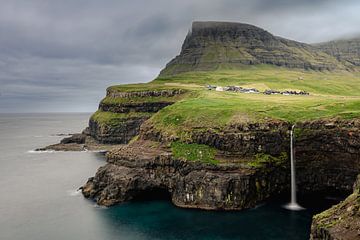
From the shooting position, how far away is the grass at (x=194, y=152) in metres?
79.8

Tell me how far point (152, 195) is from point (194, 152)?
1548cm

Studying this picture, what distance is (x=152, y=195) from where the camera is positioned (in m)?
86.9

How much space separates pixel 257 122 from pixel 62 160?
8934 cm

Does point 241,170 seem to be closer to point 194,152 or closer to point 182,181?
point 194,152

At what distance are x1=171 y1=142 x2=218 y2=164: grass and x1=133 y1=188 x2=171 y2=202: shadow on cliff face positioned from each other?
34.4 ft

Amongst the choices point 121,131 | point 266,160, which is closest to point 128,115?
point 121,131

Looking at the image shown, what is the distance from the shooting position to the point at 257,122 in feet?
272

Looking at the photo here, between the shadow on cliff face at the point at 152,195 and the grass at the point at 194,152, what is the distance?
1050 cm

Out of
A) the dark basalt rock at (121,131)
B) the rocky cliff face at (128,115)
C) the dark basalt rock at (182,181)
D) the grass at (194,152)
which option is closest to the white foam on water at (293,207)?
the dark basalt rock at (182,181)

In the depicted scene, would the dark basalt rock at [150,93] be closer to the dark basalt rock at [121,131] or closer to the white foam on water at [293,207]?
the dark basalt rock at [121,131]

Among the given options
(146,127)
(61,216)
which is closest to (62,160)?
(146,127)

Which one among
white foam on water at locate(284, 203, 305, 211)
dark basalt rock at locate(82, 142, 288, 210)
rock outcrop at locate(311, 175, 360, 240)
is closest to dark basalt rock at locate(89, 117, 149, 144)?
dark basalt rock at locate(82, 142, 288, 210)

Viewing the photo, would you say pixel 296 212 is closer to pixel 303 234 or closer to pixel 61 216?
pixel 303 234

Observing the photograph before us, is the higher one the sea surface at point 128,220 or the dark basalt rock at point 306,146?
the dark basalt rock at point 306,146
